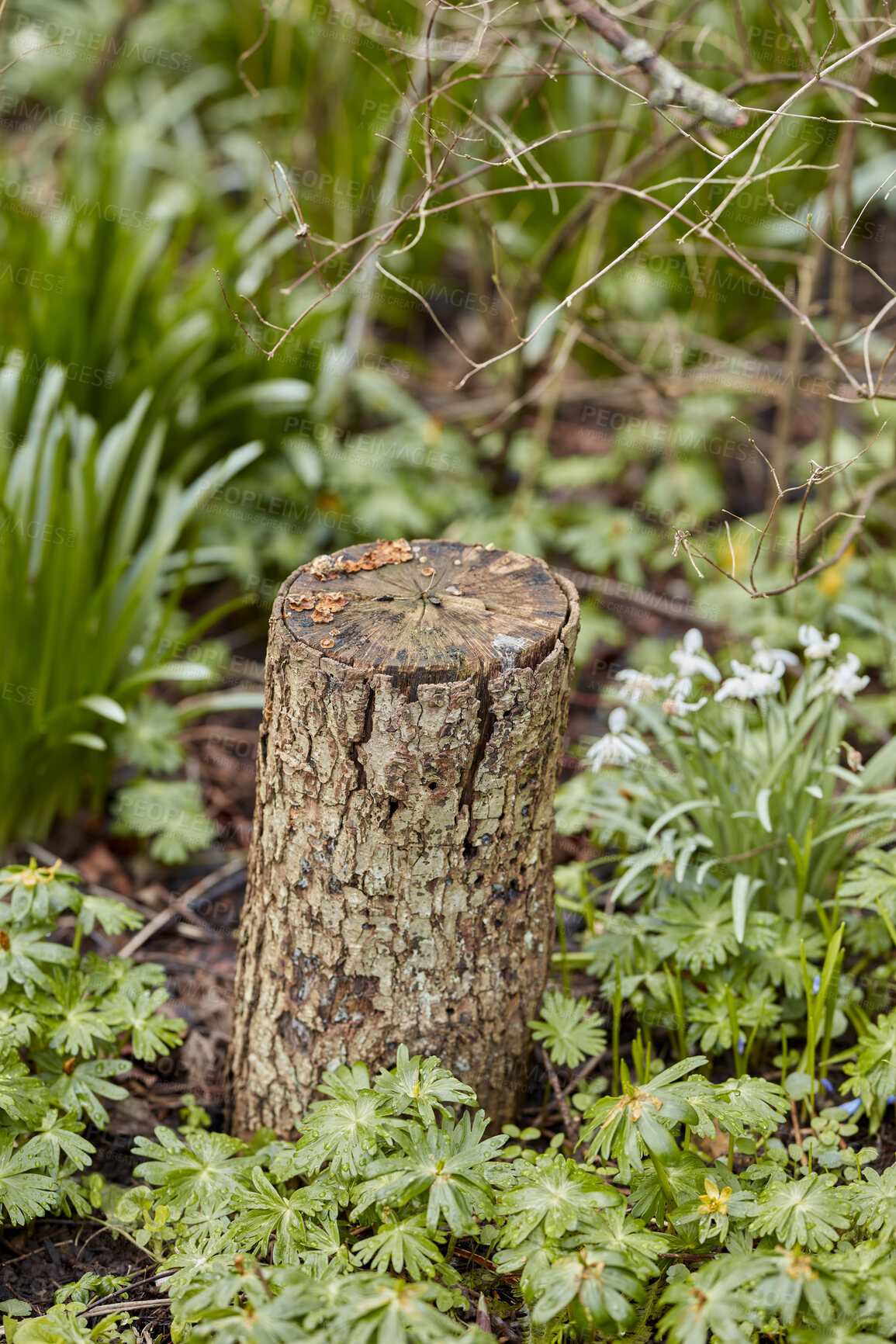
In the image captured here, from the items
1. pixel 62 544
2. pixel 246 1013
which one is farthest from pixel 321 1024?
pixel 62 544

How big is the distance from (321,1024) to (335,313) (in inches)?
94.6

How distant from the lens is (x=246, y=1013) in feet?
5.49

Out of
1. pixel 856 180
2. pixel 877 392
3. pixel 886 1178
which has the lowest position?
pixel 886 1178

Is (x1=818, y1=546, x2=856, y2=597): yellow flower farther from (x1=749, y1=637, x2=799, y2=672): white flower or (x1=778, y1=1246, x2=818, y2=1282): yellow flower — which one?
(x1=778, y1=1246, x2=818, y2=1282): yellow flower

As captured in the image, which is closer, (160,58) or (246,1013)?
(246,1013)

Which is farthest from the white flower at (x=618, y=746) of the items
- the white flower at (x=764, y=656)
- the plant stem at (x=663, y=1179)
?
the plant stem at (x=663, y=1179)

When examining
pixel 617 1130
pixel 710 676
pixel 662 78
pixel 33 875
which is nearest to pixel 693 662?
pixel 710 676

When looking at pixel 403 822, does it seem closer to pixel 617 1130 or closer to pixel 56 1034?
pixel 617 1130

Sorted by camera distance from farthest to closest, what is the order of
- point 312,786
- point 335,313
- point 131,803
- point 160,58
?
point 160,58, point 335,313, point 131,803, point 312,786

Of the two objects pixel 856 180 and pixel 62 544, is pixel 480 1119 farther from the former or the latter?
pixel 856 180

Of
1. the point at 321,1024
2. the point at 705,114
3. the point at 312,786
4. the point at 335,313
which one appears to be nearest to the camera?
the point at 312,786

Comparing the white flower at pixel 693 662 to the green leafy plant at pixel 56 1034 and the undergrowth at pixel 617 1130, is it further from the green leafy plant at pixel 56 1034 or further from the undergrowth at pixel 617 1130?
the green leafy plant at pixel 56 1034

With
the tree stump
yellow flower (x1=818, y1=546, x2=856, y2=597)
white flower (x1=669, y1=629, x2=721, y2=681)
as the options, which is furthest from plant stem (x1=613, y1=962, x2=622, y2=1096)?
yellow flower (x1=818, y1=546, x2=856, y2=597)

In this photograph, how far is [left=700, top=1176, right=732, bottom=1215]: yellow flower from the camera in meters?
1.29
